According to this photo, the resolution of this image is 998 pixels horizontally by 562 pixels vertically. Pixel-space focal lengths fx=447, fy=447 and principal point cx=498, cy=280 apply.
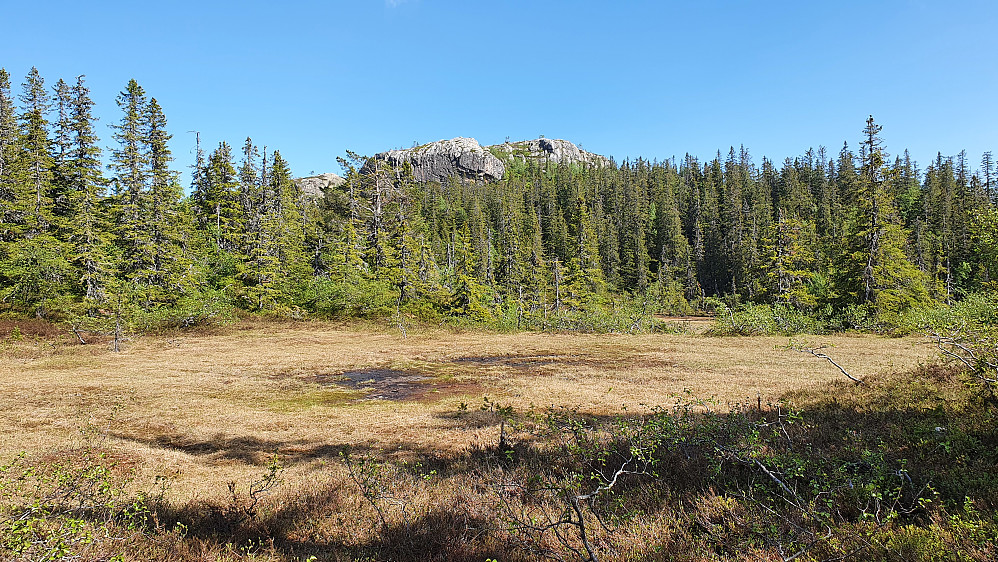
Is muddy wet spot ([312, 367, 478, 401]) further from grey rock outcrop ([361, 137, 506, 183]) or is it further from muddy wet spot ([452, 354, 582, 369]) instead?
grey rock outcrop ([361, 137, 506, 183])

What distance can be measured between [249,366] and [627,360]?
54.2ft

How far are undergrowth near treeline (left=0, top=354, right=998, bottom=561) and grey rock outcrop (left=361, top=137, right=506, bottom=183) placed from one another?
584ft

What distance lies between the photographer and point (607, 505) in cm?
493

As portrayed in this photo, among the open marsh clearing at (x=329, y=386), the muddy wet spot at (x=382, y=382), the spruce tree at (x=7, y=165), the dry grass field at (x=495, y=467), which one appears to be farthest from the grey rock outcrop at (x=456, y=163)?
the dry grass field at (x=495, y=467)

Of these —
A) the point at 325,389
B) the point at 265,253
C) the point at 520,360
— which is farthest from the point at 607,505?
the point at 265,253

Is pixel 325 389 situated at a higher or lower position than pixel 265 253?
lower

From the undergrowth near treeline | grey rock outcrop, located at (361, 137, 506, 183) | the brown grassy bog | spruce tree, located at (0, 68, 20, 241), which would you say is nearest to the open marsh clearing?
the brown grassy bog

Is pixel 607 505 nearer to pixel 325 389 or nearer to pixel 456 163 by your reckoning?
pixel 325 389

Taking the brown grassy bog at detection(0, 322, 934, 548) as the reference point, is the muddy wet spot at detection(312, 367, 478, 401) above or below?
below

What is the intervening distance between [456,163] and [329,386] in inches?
7044

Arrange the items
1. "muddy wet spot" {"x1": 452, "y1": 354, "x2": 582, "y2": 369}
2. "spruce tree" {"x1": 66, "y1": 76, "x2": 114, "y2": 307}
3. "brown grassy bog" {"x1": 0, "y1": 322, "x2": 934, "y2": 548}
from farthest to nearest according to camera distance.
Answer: "spruce tree" {"x1": 66, "y1": 76, "x2": 114, "y2": 307} → "muddy wet spot" {"x1": 452, "y1": 354, "x2": 582, "y2": 369} → "brown grassy bog" {"x1": 0, "y1": 322, "x2": 934, "y2": 548}

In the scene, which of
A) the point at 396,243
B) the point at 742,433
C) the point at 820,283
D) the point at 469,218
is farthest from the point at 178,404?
the point at 469,218

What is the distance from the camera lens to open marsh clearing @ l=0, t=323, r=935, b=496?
896 centimetres

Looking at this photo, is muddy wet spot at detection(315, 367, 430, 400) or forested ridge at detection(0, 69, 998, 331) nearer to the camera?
muddy wet spot at detection(315, 367, 430, 400)
